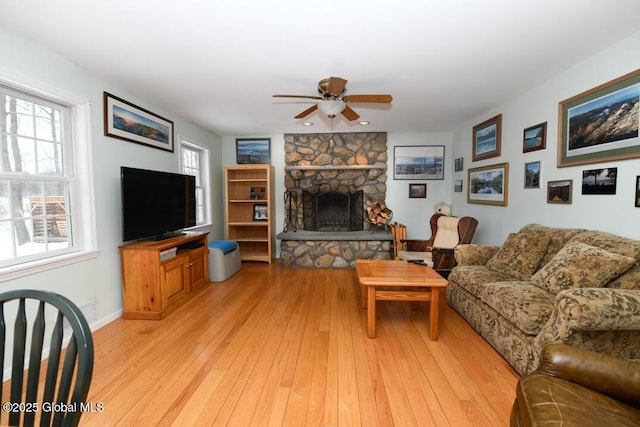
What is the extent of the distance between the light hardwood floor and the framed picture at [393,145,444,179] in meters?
2.75

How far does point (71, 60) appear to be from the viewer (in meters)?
2.35

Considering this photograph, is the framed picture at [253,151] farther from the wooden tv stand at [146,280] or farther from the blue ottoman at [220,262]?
the wooden tv stand at [146,280]

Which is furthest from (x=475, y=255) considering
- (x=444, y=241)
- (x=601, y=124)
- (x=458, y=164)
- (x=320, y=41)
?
(x=320, y=41)

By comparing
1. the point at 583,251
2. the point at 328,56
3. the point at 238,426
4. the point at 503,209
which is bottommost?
the point at 238,426

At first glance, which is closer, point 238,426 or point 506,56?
point 238,426

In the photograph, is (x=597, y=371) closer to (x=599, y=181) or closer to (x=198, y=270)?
(x=599, y=181)

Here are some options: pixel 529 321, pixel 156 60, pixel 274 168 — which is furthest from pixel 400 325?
pixel 274 168

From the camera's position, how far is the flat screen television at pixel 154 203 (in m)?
2.73

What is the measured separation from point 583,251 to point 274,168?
434cm

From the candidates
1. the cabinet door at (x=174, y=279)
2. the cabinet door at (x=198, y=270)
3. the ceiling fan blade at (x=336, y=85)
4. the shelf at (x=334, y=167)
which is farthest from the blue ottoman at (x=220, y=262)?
the ceiling fan blade at (x=336, y=85)

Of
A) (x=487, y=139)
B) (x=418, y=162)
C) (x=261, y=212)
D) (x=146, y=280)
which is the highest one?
(x=487, y=139)

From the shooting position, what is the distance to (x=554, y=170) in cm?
279

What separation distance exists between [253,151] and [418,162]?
303 centimetres

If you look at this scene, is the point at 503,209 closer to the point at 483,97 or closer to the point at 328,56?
the point at 483,97
